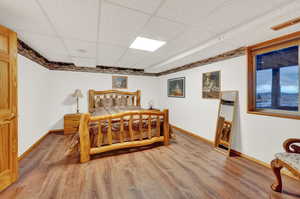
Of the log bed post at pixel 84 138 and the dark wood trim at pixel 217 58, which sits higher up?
the dark wood trim at pixel 217 58

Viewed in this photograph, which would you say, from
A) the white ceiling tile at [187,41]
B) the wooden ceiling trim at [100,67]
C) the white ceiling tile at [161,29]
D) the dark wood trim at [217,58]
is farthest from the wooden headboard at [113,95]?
the white ceiling tile at [161,29]

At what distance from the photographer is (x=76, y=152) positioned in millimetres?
2787

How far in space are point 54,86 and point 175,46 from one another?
13.0 feet

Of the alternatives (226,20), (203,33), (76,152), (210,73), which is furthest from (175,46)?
(76,152)

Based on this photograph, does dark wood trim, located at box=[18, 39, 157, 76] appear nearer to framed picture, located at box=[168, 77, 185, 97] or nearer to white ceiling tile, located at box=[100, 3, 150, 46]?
framed picture, located at box=[168, 77, 185, 97]

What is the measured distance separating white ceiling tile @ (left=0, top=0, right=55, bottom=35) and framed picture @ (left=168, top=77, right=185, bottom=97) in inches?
142

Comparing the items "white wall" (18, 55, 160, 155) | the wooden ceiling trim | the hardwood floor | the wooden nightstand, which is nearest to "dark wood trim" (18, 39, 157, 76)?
the wooden ceiling trim

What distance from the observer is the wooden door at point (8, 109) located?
1.67 metres

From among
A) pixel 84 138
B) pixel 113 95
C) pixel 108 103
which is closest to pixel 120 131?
pixel 84 138

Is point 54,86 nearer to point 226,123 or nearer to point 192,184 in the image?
point 192,184

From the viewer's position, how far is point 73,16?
1634mm

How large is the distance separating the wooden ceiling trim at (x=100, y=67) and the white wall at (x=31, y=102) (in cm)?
15

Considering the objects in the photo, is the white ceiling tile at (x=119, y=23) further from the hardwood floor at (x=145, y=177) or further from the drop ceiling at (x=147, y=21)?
the hardwood floor at (x=145, y=177)

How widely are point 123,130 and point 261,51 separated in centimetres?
315
